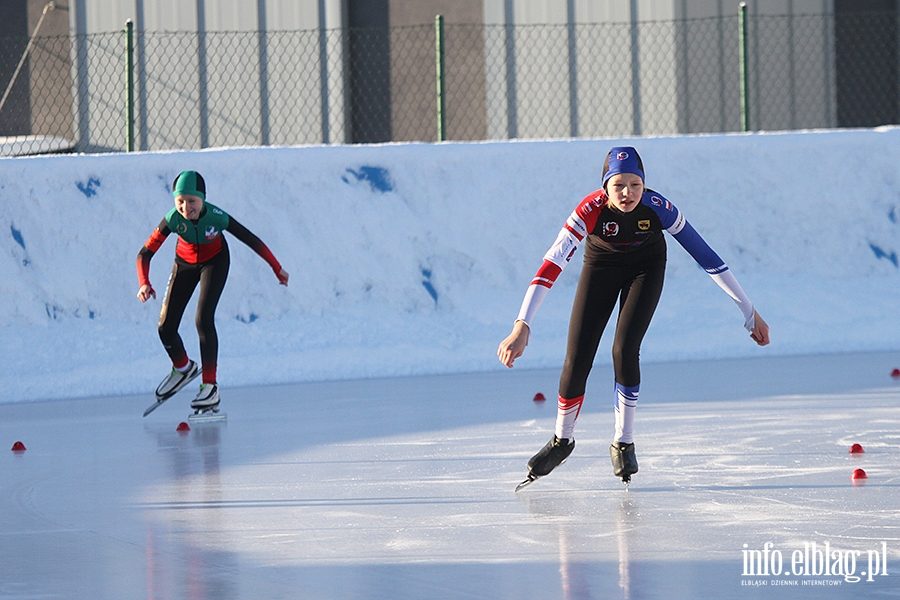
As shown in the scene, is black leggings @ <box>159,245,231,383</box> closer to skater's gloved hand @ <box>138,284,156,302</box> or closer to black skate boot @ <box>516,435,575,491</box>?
skater's gloved hand @ <box>138,284,156,302</box>

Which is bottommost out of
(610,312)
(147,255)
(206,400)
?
(206,400)

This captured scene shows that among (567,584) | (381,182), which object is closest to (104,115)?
(381,182)

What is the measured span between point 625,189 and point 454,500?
1.55 metres

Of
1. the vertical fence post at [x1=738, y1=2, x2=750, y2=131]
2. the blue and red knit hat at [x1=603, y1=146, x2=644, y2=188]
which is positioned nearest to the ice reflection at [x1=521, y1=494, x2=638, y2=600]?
the blue and red knit hat at [x1=603, y1=146, x2=644, y2=188]

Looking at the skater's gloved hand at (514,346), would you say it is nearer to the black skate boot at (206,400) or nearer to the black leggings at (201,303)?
the black skate boot at (206,400)

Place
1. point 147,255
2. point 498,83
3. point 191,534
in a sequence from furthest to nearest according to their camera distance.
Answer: point 498,83 < point 147,255 < point 191,534

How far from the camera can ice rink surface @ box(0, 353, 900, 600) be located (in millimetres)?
4059

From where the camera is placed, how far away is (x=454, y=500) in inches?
216

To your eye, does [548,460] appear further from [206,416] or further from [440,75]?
[440,75]

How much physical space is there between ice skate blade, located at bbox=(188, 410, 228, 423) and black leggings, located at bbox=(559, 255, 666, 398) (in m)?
3.35

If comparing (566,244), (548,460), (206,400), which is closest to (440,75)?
(206,400)

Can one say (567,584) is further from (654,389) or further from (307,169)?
(307,169)

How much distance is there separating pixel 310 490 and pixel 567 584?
2121mm

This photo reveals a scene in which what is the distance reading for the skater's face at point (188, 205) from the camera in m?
8.30
